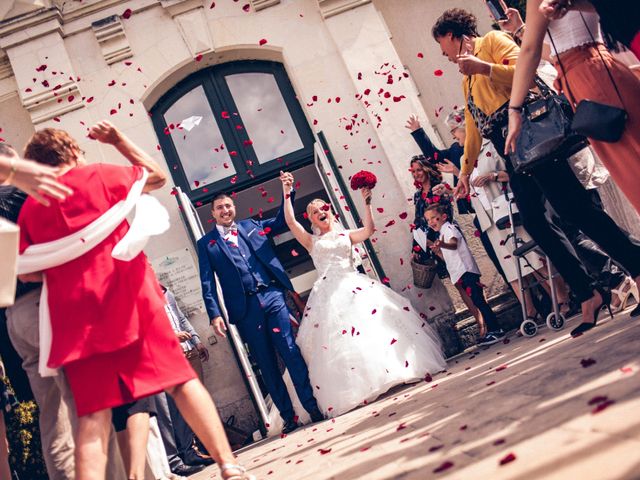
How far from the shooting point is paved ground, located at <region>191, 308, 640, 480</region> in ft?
4.80

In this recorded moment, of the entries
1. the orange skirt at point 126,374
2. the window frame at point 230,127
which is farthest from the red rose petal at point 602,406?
the window frame at point 230,127

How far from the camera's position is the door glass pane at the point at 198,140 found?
8.13 meters

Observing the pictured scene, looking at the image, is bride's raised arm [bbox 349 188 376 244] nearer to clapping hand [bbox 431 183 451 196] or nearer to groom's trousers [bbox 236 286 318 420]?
clapping hand [bbox 431 183 451 196]

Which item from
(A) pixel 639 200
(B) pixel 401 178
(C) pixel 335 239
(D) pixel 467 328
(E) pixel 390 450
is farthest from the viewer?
(B) pixel 401 178

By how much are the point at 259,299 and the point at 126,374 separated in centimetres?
337

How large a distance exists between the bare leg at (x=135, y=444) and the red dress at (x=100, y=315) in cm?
53

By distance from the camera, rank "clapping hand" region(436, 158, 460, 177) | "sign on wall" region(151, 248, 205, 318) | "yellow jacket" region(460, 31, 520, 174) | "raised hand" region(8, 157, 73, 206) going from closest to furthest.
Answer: "raised hand" region(8, 157, 73, 206)
"yellow jacket" region(460, 31, 520, 174)
"clapping hand" region(436, 158, 460, 177)
"sign on wall" region(151, 248, 205, 318)

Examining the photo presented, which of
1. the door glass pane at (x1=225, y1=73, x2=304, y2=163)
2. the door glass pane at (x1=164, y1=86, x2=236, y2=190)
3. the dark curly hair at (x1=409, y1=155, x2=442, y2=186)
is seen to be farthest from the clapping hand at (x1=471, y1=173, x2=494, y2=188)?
the door glass pane at (x1=164, y1=86, x2=236, y2=190)

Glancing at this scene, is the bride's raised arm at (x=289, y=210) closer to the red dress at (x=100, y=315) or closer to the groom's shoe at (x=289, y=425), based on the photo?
the groom's shoe at (x=289, y=425)

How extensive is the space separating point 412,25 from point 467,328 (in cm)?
439

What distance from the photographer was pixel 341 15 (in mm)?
8070

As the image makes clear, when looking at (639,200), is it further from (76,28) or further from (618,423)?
(76,28)

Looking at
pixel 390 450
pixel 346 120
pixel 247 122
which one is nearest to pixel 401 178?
pixel 346 120

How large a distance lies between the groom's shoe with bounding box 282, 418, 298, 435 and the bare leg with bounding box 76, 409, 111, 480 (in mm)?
3402
